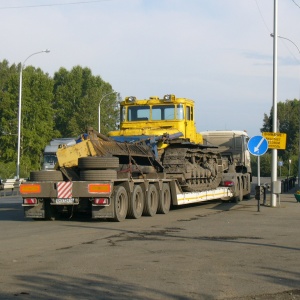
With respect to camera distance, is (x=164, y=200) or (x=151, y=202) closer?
(x=151, y=202)

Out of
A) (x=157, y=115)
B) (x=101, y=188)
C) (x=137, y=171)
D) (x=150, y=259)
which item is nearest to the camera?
(x=150, y=259)

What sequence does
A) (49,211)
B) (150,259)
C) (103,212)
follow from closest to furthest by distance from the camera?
1. (150,259)
2. (103,212)
3. (49,211)

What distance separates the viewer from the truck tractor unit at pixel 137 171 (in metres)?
19.0

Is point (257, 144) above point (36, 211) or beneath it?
above

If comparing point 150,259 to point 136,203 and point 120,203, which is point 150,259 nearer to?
point 120,203

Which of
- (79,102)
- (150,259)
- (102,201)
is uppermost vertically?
(79,102)

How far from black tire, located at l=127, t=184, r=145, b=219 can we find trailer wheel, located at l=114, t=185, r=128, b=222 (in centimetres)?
26

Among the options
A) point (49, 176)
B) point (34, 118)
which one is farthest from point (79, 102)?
point (49, 176)

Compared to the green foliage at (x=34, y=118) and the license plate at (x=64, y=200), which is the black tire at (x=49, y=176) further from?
the green foliage at (x=34, y=118)

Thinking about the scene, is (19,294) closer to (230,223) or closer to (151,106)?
(230,223)

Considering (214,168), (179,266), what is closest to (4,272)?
(179,266)

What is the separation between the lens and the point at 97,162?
18.8m

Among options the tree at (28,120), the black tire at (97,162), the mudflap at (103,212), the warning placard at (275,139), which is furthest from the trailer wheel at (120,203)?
the tree at (28,120)

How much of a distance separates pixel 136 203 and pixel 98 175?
2.25m
